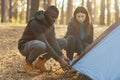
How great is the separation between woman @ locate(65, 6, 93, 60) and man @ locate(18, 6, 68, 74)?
13.5 inches

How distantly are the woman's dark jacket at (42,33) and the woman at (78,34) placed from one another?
406 millimetres

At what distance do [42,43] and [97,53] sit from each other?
966 millimetres

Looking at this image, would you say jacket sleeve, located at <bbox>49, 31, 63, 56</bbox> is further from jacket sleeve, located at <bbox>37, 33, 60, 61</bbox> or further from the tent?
the tent

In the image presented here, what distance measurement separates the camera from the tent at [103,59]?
4.64 metres

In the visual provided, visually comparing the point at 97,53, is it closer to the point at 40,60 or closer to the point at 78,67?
the point at 78,67

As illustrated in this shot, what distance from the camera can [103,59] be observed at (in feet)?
16.1

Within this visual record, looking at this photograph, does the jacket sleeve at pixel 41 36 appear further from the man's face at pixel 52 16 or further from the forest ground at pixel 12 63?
the forest ground at pixel 12 63

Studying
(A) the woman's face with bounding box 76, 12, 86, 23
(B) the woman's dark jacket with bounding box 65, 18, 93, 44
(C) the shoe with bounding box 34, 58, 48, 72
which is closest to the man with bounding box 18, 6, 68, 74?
(C) the shoe with bounding box 34, 58, 48, 72

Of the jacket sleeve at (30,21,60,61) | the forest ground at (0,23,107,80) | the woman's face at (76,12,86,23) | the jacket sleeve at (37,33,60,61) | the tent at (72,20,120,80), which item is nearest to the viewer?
the tent at (72,20,120,80)

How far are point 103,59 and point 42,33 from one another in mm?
1202

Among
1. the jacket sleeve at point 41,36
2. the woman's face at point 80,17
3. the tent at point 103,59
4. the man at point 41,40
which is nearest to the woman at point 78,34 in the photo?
the woman's face at point 80,17

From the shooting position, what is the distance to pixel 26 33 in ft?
19.0

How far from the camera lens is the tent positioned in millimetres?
4641

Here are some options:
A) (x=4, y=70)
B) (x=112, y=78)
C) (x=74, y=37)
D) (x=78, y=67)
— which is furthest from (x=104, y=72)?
(x=4, y=70)
